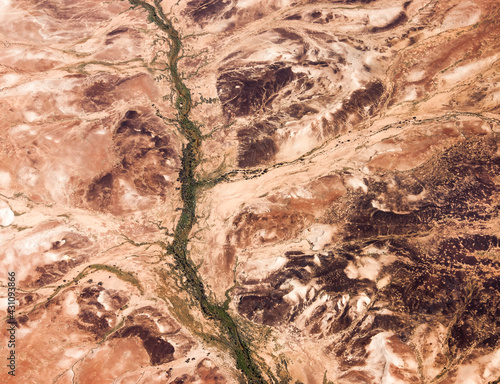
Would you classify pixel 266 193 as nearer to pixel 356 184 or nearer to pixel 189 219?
pixel 189 219

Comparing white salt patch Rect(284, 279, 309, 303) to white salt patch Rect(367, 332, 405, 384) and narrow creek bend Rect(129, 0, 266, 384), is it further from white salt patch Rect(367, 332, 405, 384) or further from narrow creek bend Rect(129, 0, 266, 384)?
white salt patch Rect(367, 332, 405, 384)

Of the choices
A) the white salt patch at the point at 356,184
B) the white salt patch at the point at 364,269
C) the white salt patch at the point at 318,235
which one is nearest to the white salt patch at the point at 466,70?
the white salt patch at the point at 356,184

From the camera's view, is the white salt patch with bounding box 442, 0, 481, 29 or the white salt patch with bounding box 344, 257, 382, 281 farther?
the white salt patch with bounding box 442, 0, 481, 29

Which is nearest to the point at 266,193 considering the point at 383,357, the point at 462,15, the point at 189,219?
the point at 189,219

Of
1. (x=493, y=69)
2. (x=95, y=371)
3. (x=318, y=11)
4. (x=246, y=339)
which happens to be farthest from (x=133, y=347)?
(x=493, y=69)

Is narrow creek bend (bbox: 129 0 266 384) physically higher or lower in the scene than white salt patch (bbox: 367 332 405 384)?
higher

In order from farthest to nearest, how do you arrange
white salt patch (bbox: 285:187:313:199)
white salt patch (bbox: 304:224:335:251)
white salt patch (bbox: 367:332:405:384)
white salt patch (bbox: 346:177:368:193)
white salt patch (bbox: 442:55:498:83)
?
white salt patch (bbox: 442:55:498:83), white salt patch (bbox: 285:187:313:199), white salt patch (bbox: 346:177:368:193), white salt patch (bbox: 304:224:335:251), white salt patch (bbox: 367:332:405:384)

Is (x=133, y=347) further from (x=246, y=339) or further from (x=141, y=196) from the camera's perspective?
(x=141, y=196)

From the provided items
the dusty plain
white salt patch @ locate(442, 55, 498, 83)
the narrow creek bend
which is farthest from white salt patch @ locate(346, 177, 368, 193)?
the narrow creek bend
